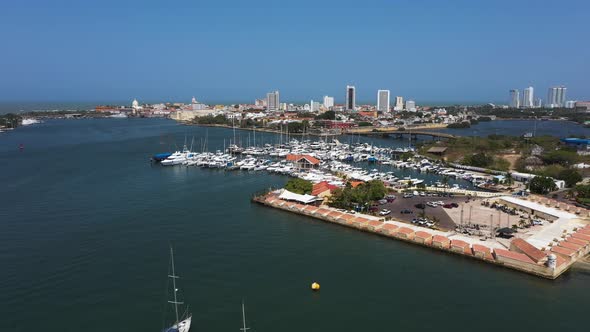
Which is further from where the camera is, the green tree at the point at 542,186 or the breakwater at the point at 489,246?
the green tree at the point at 542,186

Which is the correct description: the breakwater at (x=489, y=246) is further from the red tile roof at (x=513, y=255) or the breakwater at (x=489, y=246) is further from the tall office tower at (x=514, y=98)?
the tall office tower at (x=514, y=98)

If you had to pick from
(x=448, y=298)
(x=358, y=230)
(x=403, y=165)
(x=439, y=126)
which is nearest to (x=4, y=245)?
(x=358, y=230)

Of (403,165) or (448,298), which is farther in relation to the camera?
(403,165)

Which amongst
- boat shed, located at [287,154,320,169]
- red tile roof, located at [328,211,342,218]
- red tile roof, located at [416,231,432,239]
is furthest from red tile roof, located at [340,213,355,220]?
boat shed, located at [287,154,320,169]

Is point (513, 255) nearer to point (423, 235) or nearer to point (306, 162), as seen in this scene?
point (423, 235)

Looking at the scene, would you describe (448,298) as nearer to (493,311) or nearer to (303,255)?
(493,311)

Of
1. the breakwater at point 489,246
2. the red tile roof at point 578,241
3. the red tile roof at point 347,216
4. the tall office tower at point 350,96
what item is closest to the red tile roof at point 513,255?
the breakwater at point 489,246
